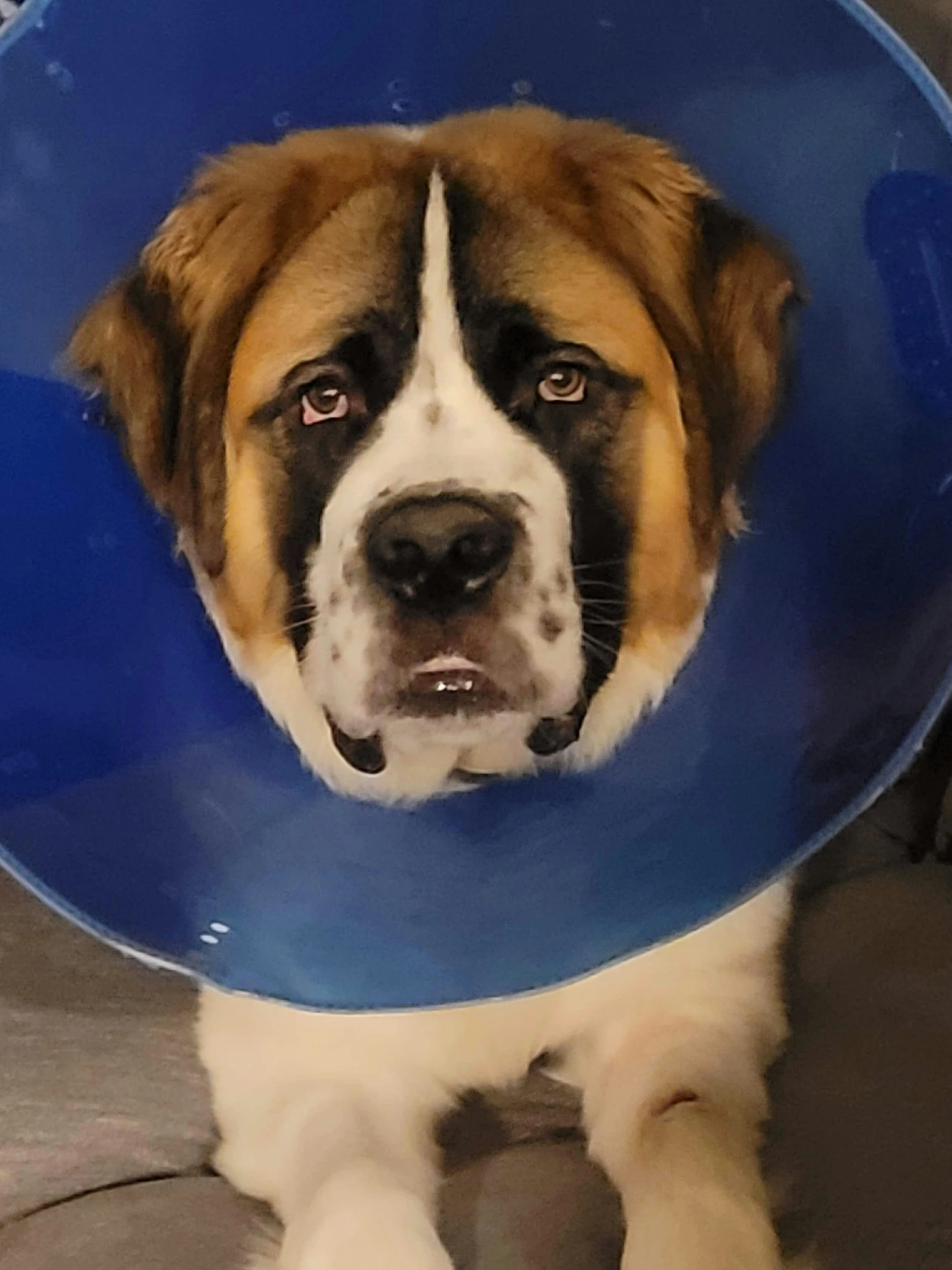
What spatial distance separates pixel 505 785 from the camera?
1129 mm

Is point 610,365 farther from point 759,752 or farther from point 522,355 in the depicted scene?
point 759,752

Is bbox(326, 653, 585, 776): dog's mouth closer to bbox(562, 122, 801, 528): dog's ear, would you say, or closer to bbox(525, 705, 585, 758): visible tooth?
bbox(525, 705, 585, 758): visible tooth

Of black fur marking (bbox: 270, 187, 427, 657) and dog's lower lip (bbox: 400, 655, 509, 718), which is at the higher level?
black fur marking (bbox: 270, 187, 427, 657)

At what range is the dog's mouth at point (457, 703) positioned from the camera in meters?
0.97

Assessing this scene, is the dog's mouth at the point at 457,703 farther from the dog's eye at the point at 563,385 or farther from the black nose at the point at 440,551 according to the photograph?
the dog's eye at the point at 563,385

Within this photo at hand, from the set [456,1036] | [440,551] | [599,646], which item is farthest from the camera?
[456,1036]

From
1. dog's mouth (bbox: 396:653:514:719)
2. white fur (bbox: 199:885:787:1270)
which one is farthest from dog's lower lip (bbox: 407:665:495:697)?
white fur (bbox: 199:885:787:1270)

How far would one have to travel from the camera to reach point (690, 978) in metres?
1.18

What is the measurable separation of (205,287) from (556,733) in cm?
37

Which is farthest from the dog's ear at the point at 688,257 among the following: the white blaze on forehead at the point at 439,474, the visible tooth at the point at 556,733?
the visible tooth at the point at 556,733

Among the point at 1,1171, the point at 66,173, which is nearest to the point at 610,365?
the point at 66,173

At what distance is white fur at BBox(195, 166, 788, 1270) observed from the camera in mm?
981

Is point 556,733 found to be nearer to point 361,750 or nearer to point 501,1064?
point 361,750

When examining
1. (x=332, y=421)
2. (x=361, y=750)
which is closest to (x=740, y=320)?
(x=332, y=421)
